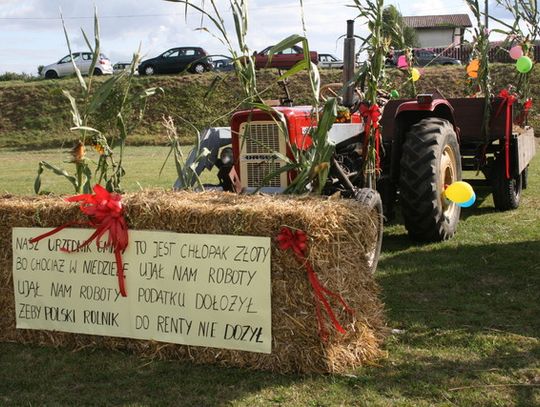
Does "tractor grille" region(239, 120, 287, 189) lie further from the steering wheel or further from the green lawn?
the green lawn

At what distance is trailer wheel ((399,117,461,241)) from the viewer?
20.1 feet

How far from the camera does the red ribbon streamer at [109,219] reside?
3926 millimetres

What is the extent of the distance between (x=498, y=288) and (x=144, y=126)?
25.5 meters

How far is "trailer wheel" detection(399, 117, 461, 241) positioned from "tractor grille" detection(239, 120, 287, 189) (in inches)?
48.8

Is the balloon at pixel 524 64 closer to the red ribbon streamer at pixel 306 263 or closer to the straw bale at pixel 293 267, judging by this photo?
the straw bale at pixel 293 267

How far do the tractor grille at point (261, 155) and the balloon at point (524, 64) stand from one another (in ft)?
14.1

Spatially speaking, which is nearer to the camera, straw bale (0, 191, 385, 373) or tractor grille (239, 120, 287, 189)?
straw bale (0, 191, 385, 373)

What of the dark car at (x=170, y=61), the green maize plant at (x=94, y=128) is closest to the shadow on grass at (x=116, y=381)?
the green maize plant at (x=94, y=128)

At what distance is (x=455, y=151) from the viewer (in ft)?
22.6

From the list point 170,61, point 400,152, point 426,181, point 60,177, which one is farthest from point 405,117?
point 170,61

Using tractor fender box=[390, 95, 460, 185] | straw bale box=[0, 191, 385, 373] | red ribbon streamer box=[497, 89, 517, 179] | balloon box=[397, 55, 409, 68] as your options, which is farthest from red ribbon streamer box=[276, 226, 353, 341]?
balloon box=[397, 55, 409, 68]

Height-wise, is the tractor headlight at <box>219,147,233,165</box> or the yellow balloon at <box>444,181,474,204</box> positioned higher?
the tractor headlight at <box>219,147,233,165</box>

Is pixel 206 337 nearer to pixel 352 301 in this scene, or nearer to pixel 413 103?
pixel 352 301

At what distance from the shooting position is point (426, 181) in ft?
20.1
